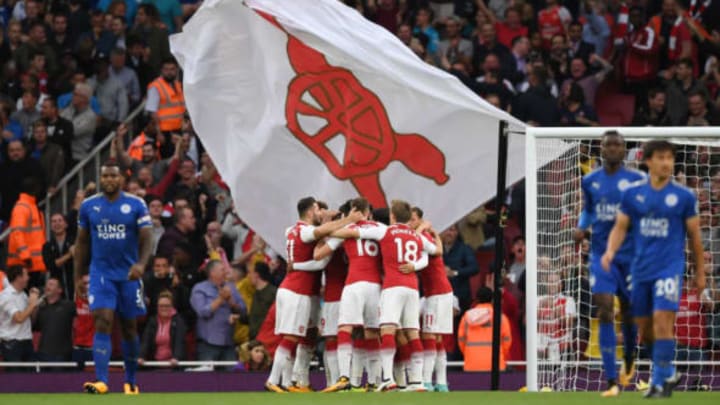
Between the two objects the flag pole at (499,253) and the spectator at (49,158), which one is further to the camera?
the spectator at (49,158)

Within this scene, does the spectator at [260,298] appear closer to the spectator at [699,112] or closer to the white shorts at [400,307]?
the white shorts at [400,307]

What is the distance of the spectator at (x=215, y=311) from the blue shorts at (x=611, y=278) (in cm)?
722

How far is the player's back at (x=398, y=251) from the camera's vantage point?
17.6 metres

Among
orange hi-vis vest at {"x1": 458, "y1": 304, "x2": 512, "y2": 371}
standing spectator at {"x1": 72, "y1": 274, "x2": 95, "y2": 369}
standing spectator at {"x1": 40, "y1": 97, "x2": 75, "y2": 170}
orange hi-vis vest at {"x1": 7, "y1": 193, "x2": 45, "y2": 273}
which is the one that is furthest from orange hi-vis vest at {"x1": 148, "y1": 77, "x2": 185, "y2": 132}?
orange hi-vis vest at {"x1": 458, "y1": 304, "x2": 512, "y2": 371}

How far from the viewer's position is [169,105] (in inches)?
953

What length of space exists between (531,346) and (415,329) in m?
1.27

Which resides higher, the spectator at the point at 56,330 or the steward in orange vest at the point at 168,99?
the steward in orange vest at the point at 168,99

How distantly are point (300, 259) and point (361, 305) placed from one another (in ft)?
2.99

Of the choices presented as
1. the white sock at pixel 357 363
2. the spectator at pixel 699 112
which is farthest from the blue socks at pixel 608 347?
the spectator at pixel 699 112

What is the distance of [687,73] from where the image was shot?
78.6ft

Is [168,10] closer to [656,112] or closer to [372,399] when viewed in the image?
[656,112]

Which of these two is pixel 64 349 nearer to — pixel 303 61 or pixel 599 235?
pixel 303 61

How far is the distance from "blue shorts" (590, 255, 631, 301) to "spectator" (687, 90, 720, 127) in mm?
8773

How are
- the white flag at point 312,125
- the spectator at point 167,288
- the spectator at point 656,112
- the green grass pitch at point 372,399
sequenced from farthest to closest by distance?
the spectator at point 656,112 < the spectator at point 167,288 < the white flag at point 312,125 < the green grass pitch at point 372,399
